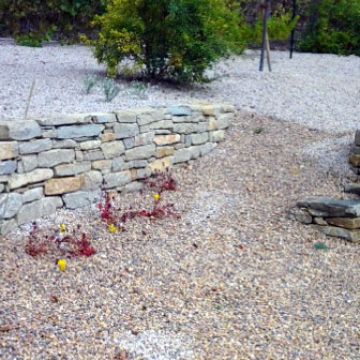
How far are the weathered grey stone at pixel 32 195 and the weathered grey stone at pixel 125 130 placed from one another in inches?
35.7

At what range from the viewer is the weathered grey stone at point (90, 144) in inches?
187

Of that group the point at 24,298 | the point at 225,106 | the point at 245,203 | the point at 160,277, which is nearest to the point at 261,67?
the point at 225,106

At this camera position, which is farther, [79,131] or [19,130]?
[79,131]

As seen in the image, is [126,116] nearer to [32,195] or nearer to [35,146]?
[35,146]

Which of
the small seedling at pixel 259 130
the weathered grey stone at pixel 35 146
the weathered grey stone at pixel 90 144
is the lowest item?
the small seedling at pixel 259 130

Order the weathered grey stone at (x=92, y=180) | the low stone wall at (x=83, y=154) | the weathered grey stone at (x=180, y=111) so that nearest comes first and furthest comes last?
1. the low stone wall at (x=83, y=154)
2. the weathered grey stone at (x=92, y=180)
3. the weathered grey stone at (x=180, y=111)

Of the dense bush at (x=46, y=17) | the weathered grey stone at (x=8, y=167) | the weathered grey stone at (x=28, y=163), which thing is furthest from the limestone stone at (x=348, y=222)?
the dense bush at (x=46, y=17)

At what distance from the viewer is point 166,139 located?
5691mm

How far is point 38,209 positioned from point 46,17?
8.17 m

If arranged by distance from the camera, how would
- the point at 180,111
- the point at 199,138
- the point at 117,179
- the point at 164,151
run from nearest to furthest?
the point at 117,179 < the point at 164,151 < the point at 180,111 < the point at 199,138

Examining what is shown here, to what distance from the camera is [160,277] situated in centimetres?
391

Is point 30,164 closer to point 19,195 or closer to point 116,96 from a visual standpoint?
point 19,195

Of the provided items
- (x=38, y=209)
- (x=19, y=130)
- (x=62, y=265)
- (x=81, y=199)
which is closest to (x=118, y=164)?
(x=81, y=199)

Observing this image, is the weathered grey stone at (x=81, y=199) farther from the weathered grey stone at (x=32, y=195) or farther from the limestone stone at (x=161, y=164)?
the limestone stone at (x=161, y=164)
